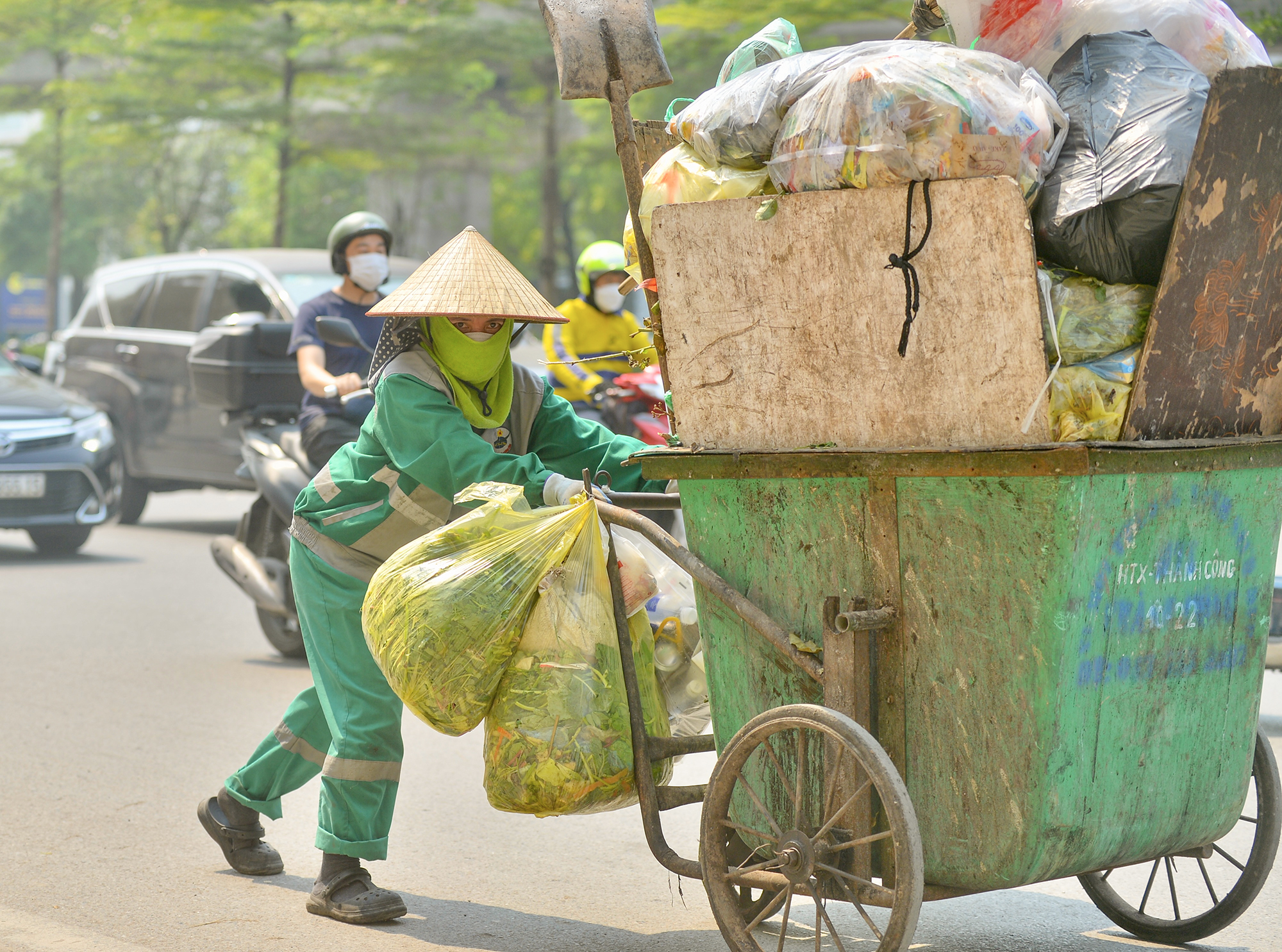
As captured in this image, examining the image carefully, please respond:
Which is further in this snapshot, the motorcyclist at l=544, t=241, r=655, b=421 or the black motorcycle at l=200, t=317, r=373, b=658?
the motorcyclist at l=544, t=241, r=655, b=421

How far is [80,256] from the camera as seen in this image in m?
41.1

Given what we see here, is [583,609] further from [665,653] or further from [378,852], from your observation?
[378,852]

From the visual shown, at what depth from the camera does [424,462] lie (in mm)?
3578

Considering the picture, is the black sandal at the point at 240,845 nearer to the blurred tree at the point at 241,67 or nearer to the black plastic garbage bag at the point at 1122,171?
the black plastic garbage bag at the point at 1122,171

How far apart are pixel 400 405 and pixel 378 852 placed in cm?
105

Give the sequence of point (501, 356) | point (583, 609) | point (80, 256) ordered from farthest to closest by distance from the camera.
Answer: point (80, 256)
point (501, 356)
point (583, 609)

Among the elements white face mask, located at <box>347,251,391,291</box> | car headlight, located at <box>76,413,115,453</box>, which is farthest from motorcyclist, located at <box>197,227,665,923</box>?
car headlight, located at <box>76,413,115,453</box>

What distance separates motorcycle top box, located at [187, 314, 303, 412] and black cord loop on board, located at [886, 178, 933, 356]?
16.2 ft

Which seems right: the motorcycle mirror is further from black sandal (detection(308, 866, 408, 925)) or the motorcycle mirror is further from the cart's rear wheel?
the cart's rear wheel

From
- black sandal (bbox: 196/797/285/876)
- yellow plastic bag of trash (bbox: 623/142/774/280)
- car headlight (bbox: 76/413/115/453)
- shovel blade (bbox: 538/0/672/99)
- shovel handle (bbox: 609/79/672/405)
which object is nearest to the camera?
yellow plastic bag of trash (bbox: 623/142/774/280)

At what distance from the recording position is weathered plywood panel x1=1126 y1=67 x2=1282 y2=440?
8.75 feet

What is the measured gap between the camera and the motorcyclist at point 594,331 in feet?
26.9

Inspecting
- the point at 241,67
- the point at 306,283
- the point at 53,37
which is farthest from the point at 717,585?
the point at 53,37

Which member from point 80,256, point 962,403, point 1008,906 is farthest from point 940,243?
point 80,256
